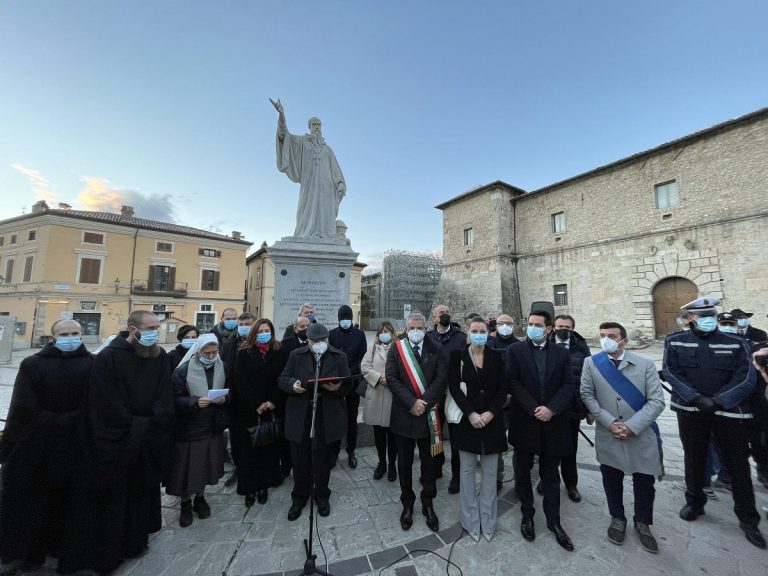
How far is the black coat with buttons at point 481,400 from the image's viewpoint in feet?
9.73

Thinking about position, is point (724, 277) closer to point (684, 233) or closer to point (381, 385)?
point (684, 233)

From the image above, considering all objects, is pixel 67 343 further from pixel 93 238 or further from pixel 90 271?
pixel 93 238

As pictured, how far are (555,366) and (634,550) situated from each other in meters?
1.52

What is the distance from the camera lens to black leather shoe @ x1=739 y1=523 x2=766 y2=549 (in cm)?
271

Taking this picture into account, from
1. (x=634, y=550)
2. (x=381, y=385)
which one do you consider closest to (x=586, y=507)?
(x=634, y=550)

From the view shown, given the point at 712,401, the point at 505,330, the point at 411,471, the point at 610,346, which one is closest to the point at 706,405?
the point at 712,401

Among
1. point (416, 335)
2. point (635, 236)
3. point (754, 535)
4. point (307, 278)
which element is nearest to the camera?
point (754, 535)

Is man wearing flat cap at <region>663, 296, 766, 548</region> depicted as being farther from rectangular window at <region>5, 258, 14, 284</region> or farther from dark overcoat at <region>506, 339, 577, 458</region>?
rectangular window at <region>5, 258, 14, 284</region>

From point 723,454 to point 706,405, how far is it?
561mm

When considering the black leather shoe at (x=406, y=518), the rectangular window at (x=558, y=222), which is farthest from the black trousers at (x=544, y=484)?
the rectangular window at (x=558, y=222)

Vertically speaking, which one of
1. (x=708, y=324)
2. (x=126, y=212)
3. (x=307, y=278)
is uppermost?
(x=126, y=212)

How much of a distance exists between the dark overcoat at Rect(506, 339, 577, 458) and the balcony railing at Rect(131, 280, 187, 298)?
29.4m

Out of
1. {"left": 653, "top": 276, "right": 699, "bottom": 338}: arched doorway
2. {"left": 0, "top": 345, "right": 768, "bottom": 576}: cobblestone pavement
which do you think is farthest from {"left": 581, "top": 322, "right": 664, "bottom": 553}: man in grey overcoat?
{"left": 653, "top": 276, "right": 699, "bottom": 338}: arched doorway

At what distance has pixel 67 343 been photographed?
8.24 ft
